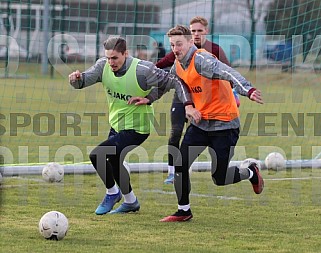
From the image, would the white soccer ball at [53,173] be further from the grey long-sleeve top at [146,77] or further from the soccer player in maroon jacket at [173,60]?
the grey long-sleeve top at [146,77]

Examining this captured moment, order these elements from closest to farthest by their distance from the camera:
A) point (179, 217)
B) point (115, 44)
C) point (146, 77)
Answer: point (179, 217) < point (115, 44) < point (146, 77)

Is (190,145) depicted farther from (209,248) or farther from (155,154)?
(155,154)

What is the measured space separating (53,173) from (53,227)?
340 cm

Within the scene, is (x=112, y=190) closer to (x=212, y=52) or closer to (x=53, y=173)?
(x=53, y=173)

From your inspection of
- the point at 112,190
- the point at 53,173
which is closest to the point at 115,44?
the point at 112,190

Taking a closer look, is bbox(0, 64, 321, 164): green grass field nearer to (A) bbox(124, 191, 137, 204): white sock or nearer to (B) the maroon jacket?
(B) the maroon jacket

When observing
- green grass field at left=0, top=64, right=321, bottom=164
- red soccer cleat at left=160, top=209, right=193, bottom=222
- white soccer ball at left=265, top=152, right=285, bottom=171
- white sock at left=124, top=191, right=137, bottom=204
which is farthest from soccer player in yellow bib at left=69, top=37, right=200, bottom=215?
green grass field at left=0, top=64, right=321, bottom=164

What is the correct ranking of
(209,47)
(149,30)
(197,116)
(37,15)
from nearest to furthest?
(197,116)
(209,47)
(37,15)
(149,30)

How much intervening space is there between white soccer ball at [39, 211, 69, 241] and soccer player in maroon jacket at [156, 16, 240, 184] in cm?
321

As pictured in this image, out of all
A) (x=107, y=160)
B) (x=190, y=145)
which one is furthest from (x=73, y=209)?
(x=190, y=145)

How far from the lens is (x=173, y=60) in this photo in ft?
33.2

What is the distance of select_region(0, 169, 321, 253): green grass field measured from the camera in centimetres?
708

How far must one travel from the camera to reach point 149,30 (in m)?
17.1

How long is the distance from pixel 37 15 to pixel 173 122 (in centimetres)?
604
